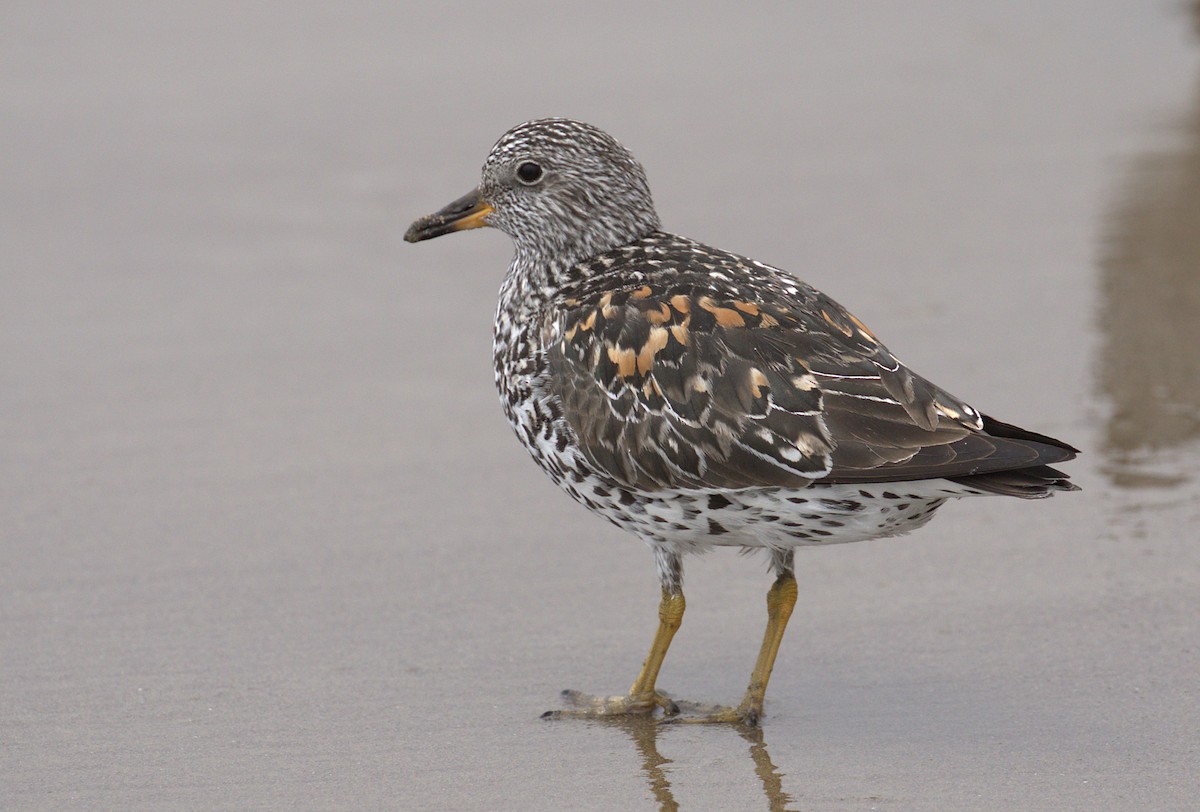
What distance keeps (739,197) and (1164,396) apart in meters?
3.56

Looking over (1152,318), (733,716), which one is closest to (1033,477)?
(733,716)

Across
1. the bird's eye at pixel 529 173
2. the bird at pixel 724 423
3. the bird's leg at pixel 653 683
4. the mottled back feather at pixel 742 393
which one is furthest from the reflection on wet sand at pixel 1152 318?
the bird's eye at pixel 529 173

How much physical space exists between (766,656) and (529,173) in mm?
2081

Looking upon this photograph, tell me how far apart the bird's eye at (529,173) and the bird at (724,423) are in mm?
395

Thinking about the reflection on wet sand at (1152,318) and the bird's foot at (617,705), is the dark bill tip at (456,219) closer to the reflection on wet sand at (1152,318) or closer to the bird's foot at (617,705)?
the bird's foot at (617,705)

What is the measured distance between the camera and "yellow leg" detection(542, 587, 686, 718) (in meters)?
5.86

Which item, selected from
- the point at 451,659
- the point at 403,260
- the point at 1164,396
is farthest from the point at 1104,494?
the point at 403,260

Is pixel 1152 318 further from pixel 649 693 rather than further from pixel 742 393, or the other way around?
pixel 649 693

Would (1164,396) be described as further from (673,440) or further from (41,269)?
(41,269)

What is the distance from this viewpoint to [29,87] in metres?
12.1

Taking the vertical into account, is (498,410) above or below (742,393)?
below

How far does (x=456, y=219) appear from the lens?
6.80 meters

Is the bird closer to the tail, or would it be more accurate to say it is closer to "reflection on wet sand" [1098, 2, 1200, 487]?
the tail

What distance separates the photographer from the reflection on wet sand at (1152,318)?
299 inches
